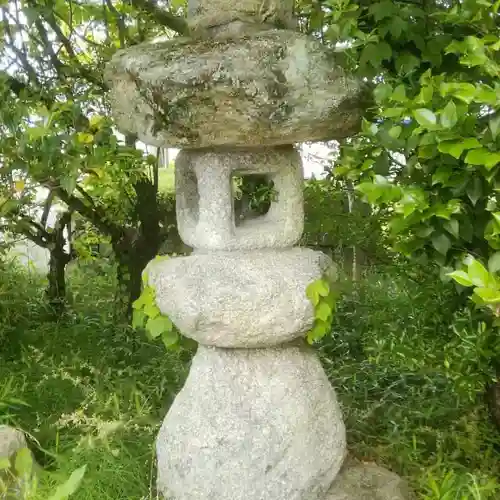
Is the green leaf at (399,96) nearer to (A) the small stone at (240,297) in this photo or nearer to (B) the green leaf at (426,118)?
(B) the green leaf at (426,118)

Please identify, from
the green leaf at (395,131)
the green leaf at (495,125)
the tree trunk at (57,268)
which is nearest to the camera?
the green leaf at (495,125)

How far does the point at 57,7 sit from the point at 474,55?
193 centimetres

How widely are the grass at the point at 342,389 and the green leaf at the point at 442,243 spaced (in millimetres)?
568

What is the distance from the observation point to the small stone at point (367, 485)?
2.01 m

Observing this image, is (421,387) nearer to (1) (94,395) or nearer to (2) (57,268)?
(1) (94,395)

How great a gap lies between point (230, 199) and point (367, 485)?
989 mm

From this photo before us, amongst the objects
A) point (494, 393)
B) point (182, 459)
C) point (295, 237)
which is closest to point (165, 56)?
point (295, 237)

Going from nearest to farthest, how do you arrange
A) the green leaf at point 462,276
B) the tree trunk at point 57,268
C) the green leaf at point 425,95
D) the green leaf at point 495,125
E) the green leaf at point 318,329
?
the green leaf at point 462,276 < the green leaf at point 495,125 < the green leaf at point 425,95 < the green leaf at point 318,329 < the tree trunk at point 57,268

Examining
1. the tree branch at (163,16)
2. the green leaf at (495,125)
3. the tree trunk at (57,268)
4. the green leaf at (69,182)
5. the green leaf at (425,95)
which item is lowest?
the tree trunk at (57,268)

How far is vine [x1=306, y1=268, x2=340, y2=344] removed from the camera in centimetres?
185

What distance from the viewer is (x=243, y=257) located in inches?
73.0

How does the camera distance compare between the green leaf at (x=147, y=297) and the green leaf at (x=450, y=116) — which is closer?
the green leaf at (x=450, y=116)

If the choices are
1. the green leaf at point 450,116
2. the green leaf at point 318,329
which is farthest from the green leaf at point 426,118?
the green leaf at point 318,329

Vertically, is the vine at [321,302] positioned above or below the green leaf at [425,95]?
below
